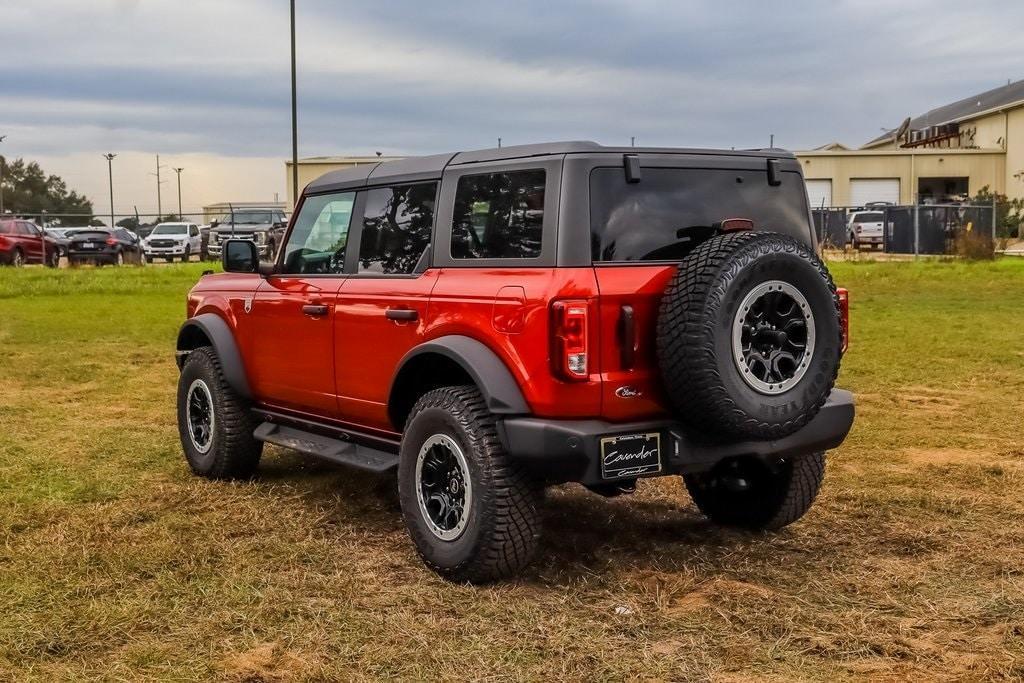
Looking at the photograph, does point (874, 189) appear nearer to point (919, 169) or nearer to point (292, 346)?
point (919, 169)

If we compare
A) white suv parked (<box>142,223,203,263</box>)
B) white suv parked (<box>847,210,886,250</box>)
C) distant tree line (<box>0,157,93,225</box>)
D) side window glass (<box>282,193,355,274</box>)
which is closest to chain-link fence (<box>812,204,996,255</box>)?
white suv parked (<box>847,210,886,250</box>)

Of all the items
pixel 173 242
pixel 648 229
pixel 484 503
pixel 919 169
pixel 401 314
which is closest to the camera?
pixel 484 503

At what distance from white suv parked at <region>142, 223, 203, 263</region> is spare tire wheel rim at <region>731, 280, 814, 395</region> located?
3652 cm

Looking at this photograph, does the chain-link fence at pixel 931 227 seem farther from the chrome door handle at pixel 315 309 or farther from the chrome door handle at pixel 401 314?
the chrome door handle at pixel 401 314

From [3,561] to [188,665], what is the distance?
1.74 meters

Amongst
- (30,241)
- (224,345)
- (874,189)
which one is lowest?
(224,345)

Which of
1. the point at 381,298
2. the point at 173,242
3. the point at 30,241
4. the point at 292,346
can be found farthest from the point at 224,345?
the point at 173,242

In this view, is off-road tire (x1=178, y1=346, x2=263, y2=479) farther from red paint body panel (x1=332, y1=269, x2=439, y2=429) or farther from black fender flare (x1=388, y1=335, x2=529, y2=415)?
black fender flare (x1=388, y1=335, x2=529, y2=415)

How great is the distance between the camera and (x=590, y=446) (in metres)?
4.50

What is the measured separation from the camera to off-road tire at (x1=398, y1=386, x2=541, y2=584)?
15.5 feet

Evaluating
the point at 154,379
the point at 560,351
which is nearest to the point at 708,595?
the point at 560,351

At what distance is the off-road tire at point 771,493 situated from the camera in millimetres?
5672

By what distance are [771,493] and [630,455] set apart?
1463 mm

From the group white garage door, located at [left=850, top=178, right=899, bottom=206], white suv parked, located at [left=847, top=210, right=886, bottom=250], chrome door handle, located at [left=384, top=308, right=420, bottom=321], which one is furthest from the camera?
white garage door, located at [left=850, top=178, right=899, bottom=206]
